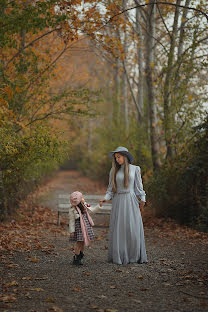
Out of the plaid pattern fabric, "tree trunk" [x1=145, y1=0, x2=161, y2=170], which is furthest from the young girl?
"tree trunk" [x1=145, y1=0, x2=161, y2=170]

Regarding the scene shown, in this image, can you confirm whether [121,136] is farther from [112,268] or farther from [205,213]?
[112,268]

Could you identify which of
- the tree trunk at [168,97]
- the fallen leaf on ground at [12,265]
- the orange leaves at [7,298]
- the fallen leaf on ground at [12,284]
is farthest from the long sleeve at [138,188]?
the tree trunk at [168,97]

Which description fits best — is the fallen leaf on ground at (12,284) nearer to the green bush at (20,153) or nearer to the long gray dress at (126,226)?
the long gray dress at (126,226)

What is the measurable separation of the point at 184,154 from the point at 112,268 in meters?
5.63

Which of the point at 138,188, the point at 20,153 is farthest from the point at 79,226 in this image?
the point at 20,153

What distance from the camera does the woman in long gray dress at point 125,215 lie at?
7.06 metres

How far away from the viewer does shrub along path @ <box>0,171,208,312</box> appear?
15.7ft

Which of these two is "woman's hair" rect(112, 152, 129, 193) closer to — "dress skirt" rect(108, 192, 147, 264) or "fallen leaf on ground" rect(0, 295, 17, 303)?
"dress skirt" rect(108, 192, 147, 264)

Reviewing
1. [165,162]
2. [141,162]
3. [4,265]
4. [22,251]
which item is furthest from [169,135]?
[4,265]

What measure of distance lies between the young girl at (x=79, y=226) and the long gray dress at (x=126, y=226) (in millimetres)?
428

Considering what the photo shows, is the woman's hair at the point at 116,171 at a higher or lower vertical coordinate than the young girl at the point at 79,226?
higher

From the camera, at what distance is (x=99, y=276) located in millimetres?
6129

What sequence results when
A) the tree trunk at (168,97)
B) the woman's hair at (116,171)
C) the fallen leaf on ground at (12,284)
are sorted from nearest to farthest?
the fallen leaf on ground at (12,284), the woman's hair at (116,171), the tree trunk at (168,97)

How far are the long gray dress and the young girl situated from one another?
43 centimetres
